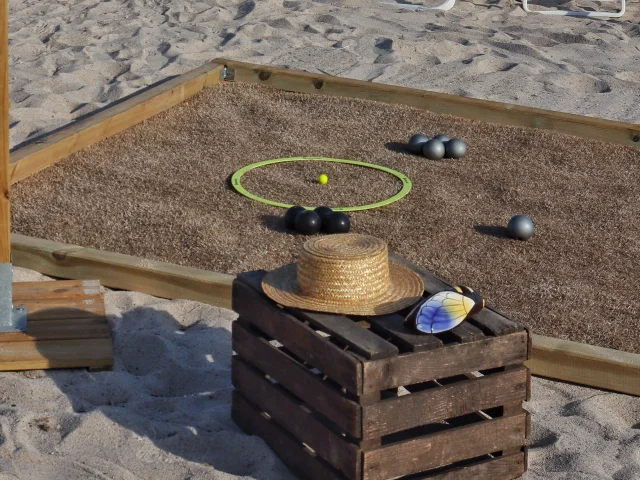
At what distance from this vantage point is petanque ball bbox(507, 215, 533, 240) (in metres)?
5.21

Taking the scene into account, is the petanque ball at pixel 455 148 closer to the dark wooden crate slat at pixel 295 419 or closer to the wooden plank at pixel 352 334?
the dark wooden crate slat at pixel 295 419

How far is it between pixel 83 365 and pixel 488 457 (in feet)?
5.06

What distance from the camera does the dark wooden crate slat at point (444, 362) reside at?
289 cm

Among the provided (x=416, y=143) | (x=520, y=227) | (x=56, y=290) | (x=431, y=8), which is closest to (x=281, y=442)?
(x=56, y=290)

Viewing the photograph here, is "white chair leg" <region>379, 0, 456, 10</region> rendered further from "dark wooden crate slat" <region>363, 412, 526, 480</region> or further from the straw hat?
"dark wooden crate slat" <region>363, 412, 526, 480</region>

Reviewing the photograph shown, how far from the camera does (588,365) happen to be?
3.90m

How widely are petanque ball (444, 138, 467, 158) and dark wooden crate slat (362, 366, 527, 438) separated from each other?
129 inches

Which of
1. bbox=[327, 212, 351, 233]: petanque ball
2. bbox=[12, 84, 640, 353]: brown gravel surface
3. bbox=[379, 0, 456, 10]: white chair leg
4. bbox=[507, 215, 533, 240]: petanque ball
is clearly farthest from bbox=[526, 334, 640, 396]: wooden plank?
bbox=[379, 0, 456, 10]: white chair leg

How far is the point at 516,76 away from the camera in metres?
8.10

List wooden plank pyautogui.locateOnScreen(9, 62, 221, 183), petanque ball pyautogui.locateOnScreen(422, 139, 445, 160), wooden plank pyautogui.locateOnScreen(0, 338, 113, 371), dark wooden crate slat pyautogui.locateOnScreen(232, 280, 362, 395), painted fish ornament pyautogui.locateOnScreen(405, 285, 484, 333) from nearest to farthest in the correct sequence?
dark wooden crate slat pyautogui.locateOnScreen(232, 280, 362, 395)
painted fish ornament pyautogui.locateOnScreen(405, 285, 484, 333)
wooden plank pyautogui.locateOnScreen(0, 338, 113, 371)
wooden plank pyautogui.locateOnScreen(9, 62, 221, 183)
petanque ball pyautogui.locateOnScreen(422, 139, 445, 160)

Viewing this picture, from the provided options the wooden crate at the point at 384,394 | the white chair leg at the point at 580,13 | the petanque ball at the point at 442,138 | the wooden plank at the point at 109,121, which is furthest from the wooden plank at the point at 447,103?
the white chair leg at the point at 580,13

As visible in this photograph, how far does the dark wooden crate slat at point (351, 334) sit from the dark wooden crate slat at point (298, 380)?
143mm

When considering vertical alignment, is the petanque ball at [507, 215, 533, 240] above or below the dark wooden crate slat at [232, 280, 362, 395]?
below

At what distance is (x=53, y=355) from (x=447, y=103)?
3.85 meters
